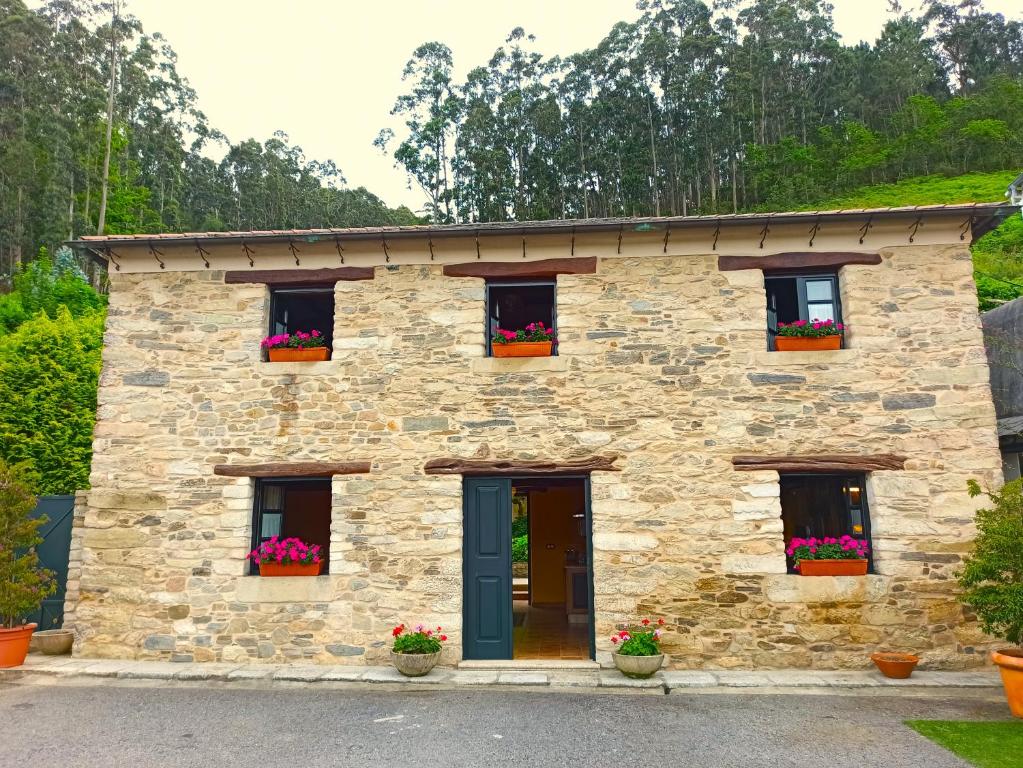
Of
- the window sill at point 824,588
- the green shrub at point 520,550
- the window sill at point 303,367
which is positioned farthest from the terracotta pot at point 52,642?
the green shrub at point 520,550

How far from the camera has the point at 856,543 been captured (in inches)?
269

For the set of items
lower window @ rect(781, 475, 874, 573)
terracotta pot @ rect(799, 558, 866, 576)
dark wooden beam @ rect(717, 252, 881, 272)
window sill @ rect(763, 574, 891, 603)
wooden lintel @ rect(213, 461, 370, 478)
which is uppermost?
dark wooden beam @ rect(717, 252, 881, 272)

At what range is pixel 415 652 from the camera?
6535 millimetres

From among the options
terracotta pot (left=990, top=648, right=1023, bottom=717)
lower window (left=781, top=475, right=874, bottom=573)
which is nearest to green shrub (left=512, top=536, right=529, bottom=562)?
lower window (left=781, top=475, right=874, bottom=573)

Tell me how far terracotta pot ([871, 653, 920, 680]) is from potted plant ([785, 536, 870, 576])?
81cm

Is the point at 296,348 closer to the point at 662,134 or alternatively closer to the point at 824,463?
the point at 824,463

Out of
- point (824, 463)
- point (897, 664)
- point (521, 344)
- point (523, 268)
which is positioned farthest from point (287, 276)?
point (897, 664)

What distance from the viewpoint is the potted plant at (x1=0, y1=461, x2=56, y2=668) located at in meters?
6.80

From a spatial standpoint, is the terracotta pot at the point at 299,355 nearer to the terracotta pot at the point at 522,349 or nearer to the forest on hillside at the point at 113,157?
the terracotta pot at the point at 522,349

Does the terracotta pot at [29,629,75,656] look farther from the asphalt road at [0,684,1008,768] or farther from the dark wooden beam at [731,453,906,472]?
the dark wooden beam at [731,453,906,472]

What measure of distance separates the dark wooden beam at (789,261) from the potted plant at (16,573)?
821cm

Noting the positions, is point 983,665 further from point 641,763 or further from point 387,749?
point 387,749

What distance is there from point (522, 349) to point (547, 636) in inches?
154

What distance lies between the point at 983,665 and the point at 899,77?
40702 mm
